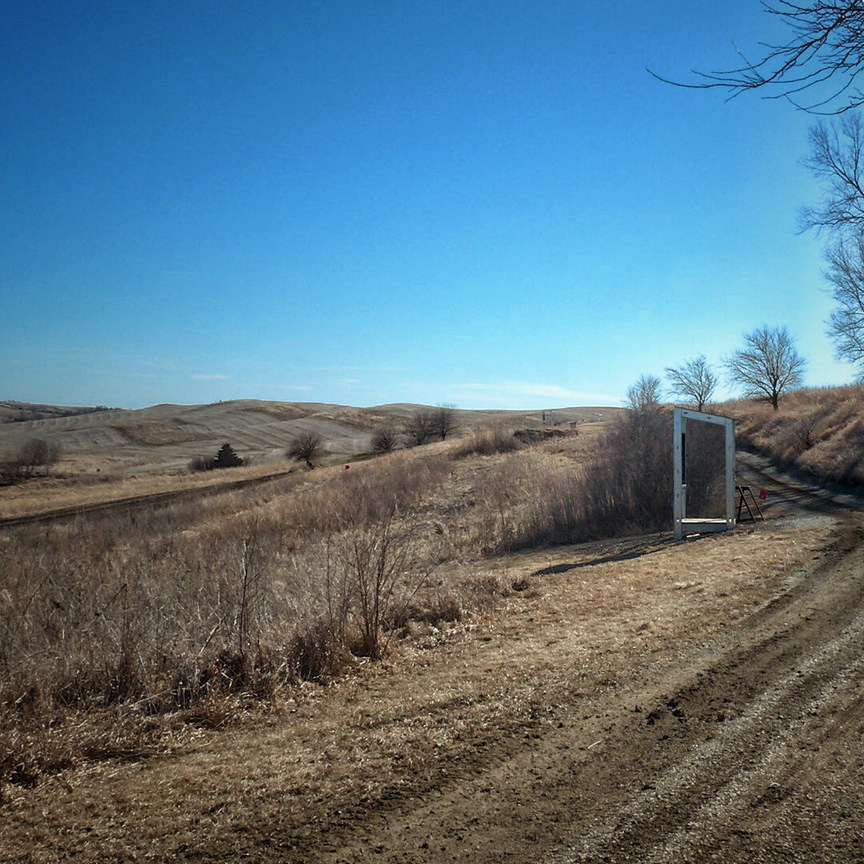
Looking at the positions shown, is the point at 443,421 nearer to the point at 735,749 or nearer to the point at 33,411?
the point at 735,749

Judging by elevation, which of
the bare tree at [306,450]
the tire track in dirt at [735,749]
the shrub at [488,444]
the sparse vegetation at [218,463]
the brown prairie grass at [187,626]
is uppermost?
the shrub at [488,444]

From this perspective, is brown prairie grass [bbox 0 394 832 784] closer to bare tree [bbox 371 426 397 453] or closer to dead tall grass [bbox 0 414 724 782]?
dead tall grass [bbox 0 414 724 782]

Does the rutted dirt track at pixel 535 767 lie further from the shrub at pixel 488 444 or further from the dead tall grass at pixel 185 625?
the shrub at pixel 488 444

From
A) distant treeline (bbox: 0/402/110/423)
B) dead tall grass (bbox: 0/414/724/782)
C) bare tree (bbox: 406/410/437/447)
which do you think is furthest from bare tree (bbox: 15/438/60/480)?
distant treeline (bbox: 0/402/110/423)

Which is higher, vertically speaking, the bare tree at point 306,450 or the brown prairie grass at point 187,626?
the brown prairie grass at point 187,626

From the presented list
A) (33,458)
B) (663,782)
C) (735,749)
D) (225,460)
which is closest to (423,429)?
(225,460)

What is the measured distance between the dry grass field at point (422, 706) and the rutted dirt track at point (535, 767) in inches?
0.6

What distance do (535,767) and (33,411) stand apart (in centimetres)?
17871

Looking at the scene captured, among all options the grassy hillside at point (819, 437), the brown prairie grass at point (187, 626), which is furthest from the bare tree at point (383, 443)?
the brown prairie grass at point (187, 626)

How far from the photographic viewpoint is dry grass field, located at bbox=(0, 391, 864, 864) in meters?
2.93

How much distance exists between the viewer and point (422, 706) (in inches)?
173

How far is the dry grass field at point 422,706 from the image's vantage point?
293 cm

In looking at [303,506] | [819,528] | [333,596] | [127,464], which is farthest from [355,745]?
[127,464]

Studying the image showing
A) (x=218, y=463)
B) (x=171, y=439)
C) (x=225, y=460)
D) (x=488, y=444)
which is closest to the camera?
(x=488, y=444)
